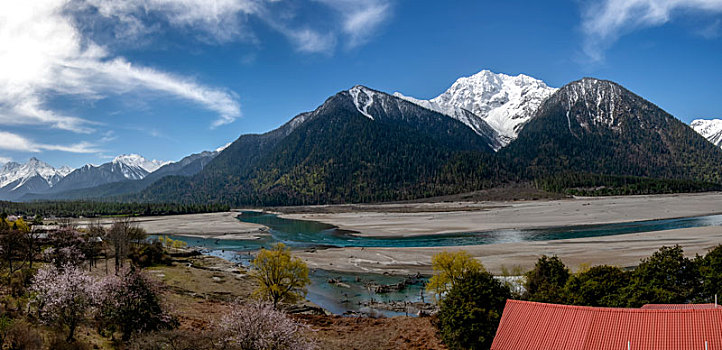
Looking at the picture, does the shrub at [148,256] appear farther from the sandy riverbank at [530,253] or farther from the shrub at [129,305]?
the shrub at [129,305]

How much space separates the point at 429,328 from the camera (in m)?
30.5

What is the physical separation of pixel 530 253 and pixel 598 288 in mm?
33740

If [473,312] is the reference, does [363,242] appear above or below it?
below

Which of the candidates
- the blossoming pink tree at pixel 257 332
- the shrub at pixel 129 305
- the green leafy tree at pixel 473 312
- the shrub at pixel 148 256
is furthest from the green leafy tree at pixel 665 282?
the shrub at pixel 148 256

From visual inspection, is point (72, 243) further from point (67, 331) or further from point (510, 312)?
point (510, 312)

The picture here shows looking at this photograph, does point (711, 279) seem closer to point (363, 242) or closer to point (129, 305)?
point (129, 305)

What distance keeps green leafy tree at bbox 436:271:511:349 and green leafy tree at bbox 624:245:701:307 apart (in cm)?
834

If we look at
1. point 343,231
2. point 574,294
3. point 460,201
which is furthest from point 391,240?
point 460,201

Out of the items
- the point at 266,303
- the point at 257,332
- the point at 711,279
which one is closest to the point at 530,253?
the point at 711,279

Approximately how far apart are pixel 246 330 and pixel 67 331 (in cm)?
1179

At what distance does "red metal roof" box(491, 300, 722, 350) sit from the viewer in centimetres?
1559

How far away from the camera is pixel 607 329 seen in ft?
55.5

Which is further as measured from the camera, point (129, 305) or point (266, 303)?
point (266, 303)

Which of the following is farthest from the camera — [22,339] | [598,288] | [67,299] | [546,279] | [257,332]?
[546,279]
